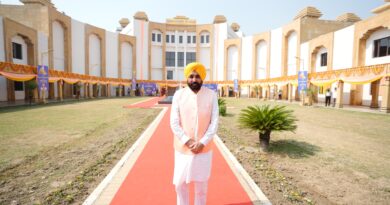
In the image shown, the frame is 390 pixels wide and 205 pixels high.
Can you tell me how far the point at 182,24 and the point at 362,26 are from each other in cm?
3729

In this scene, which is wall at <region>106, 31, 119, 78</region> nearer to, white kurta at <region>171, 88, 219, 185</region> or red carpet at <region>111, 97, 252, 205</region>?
red carpet at <region>111, 97, 252, 205</region>

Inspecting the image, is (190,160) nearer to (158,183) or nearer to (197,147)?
(197,147)

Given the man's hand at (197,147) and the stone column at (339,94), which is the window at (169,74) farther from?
the man's hand at (197,147)

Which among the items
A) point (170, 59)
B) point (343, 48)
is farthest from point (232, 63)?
point (343, 48)

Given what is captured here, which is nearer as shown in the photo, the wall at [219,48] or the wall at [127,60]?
the wall at [127,60]

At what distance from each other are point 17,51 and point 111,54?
67.6 ft

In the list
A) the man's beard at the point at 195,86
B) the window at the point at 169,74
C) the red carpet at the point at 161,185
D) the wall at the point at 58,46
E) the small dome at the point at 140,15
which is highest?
the small dome at the point at 140,15

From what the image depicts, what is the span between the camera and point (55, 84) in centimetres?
2881

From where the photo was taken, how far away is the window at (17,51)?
23584 millimetres

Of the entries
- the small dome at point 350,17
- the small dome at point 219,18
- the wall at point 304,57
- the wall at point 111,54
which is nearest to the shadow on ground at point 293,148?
the wall at point 304,57

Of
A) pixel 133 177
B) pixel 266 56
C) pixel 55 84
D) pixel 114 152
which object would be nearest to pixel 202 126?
pixel 133 177

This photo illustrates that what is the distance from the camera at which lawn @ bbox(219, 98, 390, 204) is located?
380cm

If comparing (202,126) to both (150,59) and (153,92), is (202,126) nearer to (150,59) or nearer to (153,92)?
(153,92)

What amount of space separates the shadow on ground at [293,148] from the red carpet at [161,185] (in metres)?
2.09
